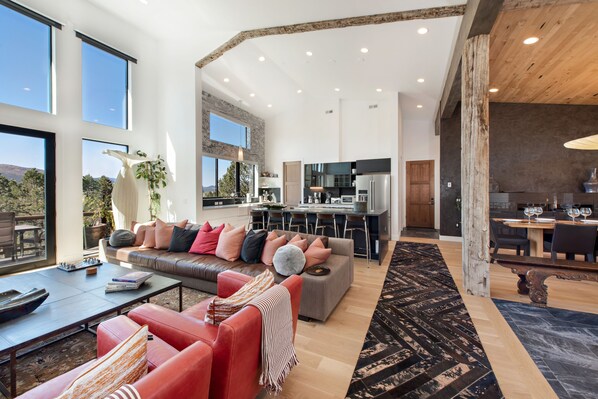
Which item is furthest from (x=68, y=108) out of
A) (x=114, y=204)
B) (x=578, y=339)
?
(x=578, y=339)

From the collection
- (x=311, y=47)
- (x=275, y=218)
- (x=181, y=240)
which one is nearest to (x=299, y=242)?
(x=181, y=240)

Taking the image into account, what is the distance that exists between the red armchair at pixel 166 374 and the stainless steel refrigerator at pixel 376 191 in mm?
6240

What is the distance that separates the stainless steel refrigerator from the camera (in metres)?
7.00

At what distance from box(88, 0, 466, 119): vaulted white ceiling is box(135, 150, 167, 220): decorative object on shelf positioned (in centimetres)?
254

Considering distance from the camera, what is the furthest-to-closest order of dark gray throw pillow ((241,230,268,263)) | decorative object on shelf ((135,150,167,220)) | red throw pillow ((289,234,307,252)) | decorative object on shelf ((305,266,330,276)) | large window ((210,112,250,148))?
large window ((210,112,250,148)) → decorative object on shelf ((135,150,167,220)) → dark gray throw pillow ((241,230,268,263)) → red throw pillow ((289,234,307,252)) → decorative object on shelf ((305,266,330,276))

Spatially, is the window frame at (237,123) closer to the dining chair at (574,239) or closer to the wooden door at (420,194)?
the wooden door at (420,194)

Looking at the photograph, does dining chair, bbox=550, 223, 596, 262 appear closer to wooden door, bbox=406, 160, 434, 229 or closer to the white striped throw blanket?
the white striped throw blanket

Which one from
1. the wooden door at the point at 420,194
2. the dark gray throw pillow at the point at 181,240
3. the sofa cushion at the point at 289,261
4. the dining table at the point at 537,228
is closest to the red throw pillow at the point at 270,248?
the sofa cushion at the point at 289,261

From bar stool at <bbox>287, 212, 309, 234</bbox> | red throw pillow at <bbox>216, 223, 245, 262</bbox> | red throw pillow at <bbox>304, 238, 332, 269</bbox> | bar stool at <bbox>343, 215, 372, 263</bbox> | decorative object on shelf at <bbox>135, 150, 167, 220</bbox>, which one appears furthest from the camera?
decorative object on shelf at <bbox>135, 150, 167, 220</bbox>

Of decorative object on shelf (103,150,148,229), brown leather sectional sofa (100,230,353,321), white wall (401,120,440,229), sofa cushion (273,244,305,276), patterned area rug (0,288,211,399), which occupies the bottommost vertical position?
patterned area rug (0,288,211,399)

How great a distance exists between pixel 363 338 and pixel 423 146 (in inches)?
315

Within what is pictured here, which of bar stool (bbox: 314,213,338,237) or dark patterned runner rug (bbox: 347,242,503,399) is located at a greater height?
bar stool (bbox: 314,213,338,237)

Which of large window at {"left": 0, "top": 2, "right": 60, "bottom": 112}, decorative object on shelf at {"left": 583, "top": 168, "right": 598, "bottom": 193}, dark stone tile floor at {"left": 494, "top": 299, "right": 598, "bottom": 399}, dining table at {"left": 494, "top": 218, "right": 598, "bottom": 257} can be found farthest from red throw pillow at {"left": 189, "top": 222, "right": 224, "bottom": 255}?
decorative object on shelf at {"left": 583, "top": 168, "right": 598, "bottom": 193}

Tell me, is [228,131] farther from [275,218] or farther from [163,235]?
[163,235]
